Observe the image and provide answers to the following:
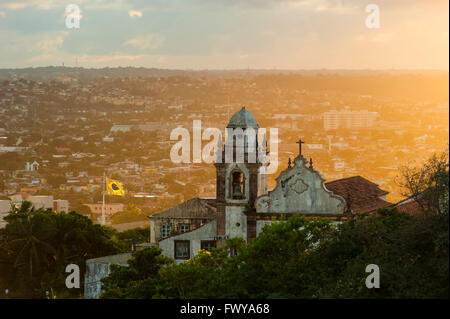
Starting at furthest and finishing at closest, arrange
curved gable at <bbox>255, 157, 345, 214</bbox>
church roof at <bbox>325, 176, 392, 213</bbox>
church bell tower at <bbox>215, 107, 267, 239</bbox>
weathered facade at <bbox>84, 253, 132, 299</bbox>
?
weathered facade at <bbox>84, 253, 132, 299</bbox>, church roof at <bbox>325, 176, 392, 213</bbox>, church bell tower at <bbox>215, 107, 267, 239</bbox>, curved gable at <bbox>255, 157, 345, 214</bbox>

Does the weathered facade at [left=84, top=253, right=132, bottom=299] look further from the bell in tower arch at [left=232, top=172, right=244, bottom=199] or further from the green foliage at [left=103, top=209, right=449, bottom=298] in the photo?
the green foliage at [left=103, top=209, right=449, bottom=298]

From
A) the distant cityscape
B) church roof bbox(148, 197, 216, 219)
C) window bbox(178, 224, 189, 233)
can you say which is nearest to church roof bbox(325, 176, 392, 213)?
church roof bbox(148, 197, 216, 219)

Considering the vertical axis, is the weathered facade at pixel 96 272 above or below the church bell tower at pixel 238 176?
below

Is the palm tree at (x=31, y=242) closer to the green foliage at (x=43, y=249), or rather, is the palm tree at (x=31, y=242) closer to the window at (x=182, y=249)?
the green foliage at (x=43, y=249)

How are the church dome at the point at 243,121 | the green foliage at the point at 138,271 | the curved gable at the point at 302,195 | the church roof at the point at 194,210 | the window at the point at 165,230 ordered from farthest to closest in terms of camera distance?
the window at the point at 165,230, the church roof at the point at 194,210, the church dome at the point at 243,121, the curved gable at the point at 302,195, the green foliage at the point at 138,271

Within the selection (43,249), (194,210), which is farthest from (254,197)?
(43,249)

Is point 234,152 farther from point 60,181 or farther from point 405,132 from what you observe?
point 60,181

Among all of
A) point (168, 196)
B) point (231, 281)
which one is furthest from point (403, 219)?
point (168, 196)

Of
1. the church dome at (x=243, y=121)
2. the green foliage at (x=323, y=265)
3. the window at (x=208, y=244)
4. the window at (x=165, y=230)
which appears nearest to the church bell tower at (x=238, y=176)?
the church dome at (x=243, y=121)
